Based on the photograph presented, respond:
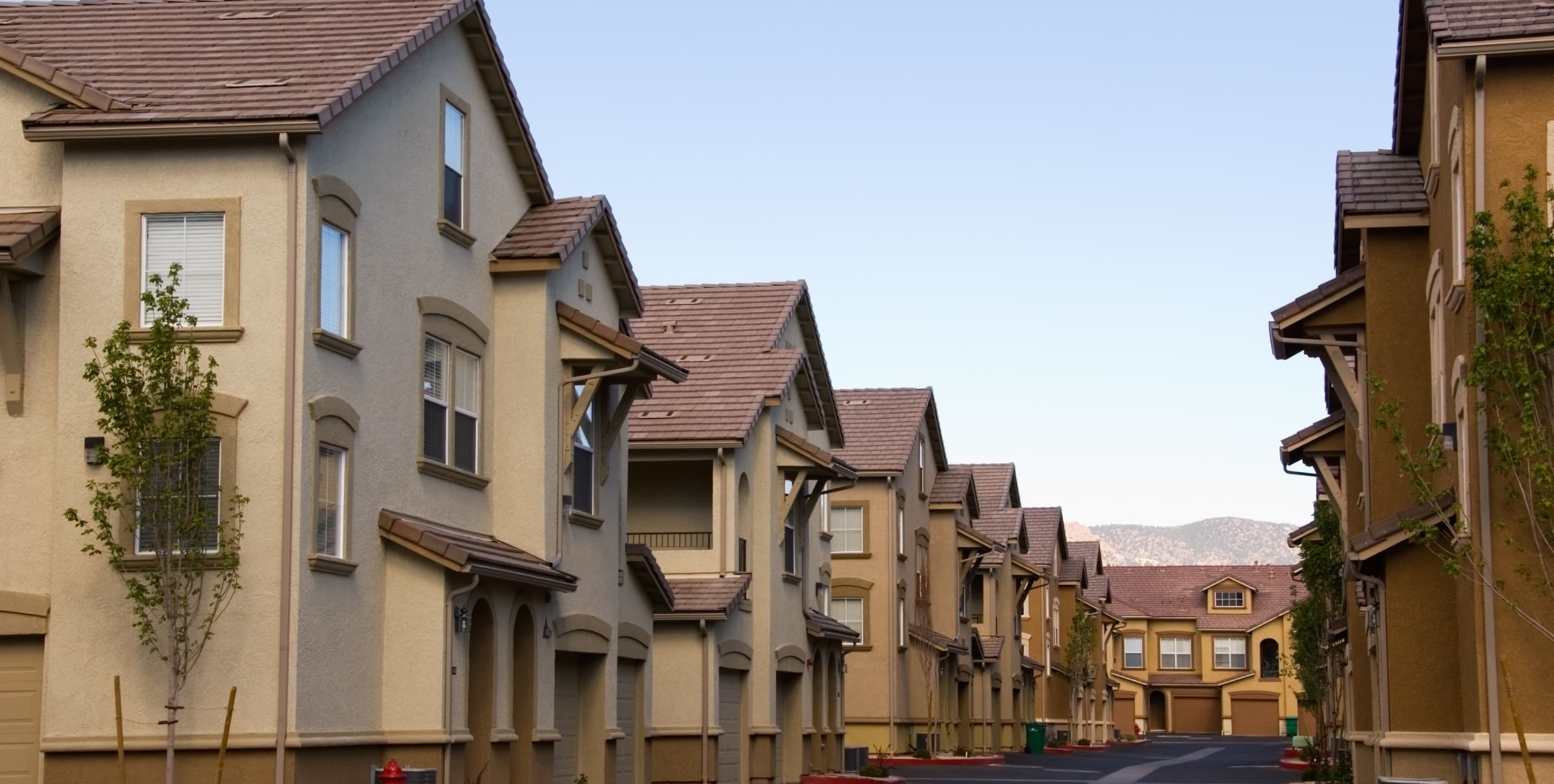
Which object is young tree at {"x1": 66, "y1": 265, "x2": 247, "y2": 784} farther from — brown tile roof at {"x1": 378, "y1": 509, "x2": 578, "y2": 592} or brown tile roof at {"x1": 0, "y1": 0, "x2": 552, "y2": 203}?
brown tile roof at {"x1": 378, "y1": 509, "x2": 578, "y2": 592}

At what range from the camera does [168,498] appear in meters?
18.2

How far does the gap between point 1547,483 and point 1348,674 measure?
56.6 feet

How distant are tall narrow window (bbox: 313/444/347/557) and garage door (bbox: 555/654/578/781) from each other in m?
6.61

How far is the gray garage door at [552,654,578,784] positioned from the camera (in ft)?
87.3

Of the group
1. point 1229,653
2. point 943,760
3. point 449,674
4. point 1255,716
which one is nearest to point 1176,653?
point 1229,653

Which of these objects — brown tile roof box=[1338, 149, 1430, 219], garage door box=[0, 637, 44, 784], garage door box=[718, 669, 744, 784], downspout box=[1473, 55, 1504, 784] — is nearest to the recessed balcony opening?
garage door box=[718, 669, 744, 784]

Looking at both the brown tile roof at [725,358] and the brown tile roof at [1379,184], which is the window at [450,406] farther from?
the brown tile roof at [1379,184]

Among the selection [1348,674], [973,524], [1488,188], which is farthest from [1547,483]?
[973,524]

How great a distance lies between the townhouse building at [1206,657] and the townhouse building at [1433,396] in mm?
80147

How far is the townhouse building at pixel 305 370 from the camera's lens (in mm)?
19109

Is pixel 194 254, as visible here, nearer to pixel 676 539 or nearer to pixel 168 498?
pixel 168 498

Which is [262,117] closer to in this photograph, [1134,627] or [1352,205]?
[1352,205]

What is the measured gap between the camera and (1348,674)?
33562mm

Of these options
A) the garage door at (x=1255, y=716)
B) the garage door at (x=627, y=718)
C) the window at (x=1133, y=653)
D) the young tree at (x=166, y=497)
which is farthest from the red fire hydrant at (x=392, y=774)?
the window at (x=1133, y=653)
